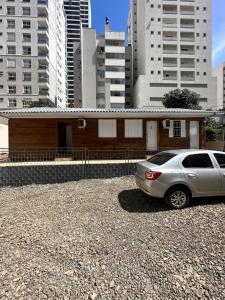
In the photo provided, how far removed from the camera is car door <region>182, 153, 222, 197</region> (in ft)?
20.1

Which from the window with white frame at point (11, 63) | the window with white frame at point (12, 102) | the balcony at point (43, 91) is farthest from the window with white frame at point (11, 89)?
the balcony at point (43, 91)

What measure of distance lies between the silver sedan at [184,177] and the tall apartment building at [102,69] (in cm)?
5015

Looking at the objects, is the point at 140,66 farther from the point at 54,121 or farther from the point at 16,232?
the point at 16,232

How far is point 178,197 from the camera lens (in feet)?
20.1

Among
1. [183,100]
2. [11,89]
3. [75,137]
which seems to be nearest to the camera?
[75,137]

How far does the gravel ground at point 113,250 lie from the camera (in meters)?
3.28

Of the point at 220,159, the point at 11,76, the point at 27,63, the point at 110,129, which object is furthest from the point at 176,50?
the point at 220,159

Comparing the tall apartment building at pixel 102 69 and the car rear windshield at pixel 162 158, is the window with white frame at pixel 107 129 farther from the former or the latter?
the tall apartment building at pixel 102 69

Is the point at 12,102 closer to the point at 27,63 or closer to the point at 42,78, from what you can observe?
the point at 42,78

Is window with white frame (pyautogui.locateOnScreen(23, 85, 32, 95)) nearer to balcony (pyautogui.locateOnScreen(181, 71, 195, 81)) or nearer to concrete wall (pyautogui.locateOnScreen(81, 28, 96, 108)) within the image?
concrete wall (pyautogui.locateOnScreen(81, 28, 96, 108))

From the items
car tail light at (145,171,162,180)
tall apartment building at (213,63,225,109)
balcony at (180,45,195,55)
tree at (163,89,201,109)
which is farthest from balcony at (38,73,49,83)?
tall apartment building at (213,63,225,109)

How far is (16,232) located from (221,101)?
106 m

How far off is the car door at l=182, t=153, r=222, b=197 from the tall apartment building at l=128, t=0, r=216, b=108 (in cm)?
4542

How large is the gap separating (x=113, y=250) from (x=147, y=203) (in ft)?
8.99
